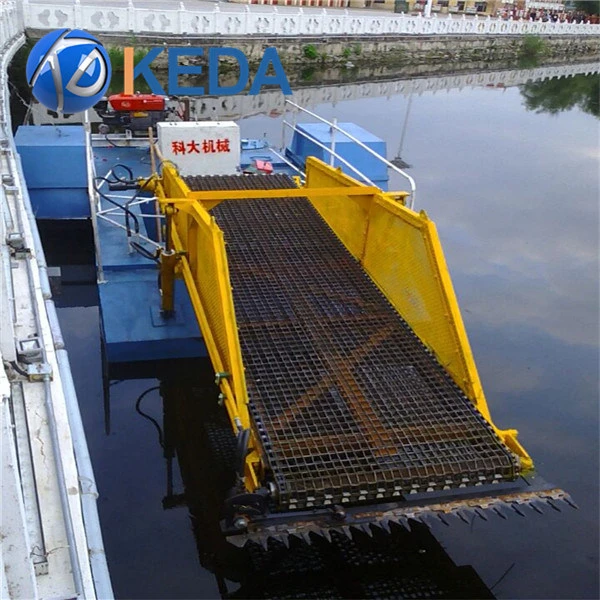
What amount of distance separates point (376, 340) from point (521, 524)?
6.24 feet

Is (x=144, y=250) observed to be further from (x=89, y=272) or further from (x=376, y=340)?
(x=376, y=340)

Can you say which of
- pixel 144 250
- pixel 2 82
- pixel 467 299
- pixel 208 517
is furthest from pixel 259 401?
pixel 2 82

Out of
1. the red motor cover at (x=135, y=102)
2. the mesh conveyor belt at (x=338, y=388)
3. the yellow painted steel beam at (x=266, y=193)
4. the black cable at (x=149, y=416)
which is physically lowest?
the black cable at (x=149, y=416)

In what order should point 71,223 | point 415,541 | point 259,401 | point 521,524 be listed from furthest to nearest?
point 71,223
point 521,524
point 415,541
point 259,401

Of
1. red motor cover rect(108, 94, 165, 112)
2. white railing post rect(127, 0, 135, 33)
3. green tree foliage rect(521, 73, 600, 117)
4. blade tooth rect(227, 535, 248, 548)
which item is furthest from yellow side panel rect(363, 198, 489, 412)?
green tree foliage rect(521, 73, 600, 117)

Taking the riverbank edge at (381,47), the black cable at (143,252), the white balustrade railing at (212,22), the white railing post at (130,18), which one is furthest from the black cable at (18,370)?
the white railing post at (130,18)

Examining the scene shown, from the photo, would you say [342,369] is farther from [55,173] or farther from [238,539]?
[55,173]

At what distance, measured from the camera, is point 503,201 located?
1181 cm

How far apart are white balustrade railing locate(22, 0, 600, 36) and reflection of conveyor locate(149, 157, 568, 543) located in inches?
614

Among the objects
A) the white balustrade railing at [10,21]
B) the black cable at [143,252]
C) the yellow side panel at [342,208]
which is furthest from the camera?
the white balustrade railing at [10,21]

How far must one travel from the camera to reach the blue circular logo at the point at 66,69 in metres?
7.40

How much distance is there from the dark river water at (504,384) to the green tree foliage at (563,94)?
9.34 metres

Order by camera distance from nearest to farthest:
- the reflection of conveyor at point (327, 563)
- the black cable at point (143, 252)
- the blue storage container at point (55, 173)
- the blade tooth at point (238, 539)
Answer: the blade tooth at point (238, 539), the reflection of conveyor at point (327, 563), the black cable at point (143, 252), the blue storage container at point (55, 173)

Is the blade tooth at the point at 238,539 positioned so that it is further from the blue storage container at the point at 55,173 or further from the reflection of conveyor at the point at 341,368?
the blue storage container at the point at 55,173
